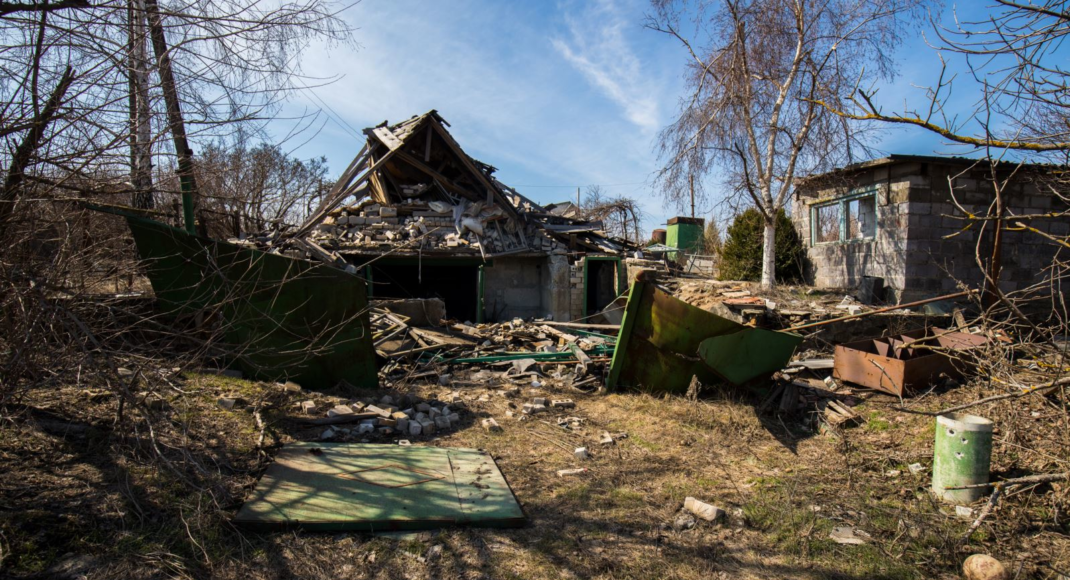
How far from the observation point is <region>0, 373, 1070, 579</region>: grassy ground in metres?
2.96

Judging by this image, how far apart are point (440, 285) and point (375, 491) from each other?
15.0m

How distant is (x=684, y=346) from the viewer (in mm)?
6379

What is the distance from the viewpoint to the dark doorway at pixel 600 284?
1617 cm

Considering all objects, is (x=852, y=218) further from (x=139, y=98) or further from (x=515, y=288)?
(x=139, y=98)

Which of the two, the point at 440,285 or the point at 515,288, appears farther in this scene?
the point at 440,285

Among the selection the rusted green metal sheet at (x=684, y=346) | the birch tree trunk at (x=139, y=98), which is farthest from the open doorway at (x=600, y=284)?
the birch tree trunk at (x=139, y=98)

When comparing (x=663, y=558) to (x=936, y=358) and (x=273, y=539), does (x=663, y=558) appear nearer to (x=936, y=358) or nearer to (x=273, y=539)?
(x=273, y=539)

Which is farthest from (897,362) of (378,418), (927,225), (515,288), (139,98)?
(515,288)

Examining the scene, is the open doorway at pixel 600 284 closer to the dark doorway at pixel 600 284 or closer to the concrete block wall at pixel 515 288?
the dark doorway at pixel 600 284

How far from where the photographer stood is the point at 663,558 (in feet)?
10.8

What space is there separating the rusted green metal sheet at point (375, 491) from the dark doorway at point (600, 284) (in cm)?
1188

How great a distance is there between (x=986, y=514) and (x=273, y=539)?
433cm

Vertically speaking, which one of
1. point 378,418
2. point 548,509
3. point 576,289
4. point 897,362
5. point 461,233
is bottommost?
point 548,509

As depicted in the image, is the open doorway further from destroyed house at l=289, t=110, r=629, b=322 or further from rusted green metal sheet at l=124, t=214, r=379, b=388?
rusted green metal sheet at l=124, t=214, r=379, b=388
